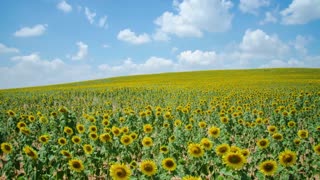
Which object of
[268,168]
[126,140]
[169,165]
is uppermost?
[126,140]

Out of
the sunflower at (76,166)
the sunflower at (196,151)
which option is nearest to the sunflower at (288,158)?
the sunflower at (196,151)

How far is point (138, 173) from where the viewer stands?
634 cm

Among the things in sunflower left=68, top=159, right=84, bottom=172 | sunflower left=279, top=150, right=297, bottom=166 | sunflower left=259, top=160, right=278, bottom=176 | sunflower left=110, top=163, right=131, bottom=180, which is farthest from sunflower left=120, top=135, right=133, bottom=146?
sunflower left=279, top=150, right=297, bottom=166

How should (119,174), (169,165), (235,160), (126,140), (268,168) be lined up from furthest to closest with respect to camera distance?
1. (126,140)
2. (169,165)
3. (268,168)
4. (235,160)
5. (119,174)

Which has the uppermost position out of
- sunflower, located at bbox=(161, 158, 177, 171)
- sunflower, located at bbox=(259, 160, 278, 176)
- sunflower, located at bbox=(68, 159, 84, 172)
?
sunflower, located at bbox=(68, 159, 84, 172)

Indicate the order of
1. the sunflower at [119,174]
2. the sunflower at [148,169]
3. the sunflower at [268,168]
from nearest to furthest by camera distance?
the sunflower at [119,174] < the sunflower at [148,169] < the sunflower at [268,168]

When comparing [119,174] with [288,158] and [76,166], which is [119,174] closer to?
[76,166]

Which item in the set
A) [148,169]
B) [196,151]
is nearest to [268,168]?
[196,151]

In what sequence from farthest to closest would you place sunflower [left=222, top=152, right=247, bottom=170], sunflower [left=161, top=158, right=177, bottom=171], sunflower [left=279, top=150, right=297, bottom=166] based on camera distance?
1. sunflower [left=279, top=150, right=297, bottom=166]
2. sunflower [left=161, top=158, right=177, bottom=171]
3. sunflower [left=222, top=152, right=247, bottom=170]

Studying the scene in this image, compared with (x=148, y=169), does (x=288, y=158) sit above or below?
below

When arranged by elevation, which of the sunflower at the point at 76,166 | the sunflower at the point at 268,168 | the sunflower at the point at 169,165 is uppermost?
the sunflower at the point at 76,166

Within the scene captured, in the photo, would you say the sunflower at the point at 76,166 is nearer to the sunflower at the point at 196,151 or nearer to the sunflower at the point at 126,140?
the sunflower at the point at 126,140

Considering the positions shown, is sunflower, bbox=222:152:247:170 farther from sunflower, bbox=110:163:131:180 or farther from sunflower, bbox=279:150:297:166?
sunflower, bbox=110:163:131:180

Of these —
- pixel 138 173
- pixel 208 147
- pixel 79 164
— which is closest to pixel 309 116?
pixel 208 147
